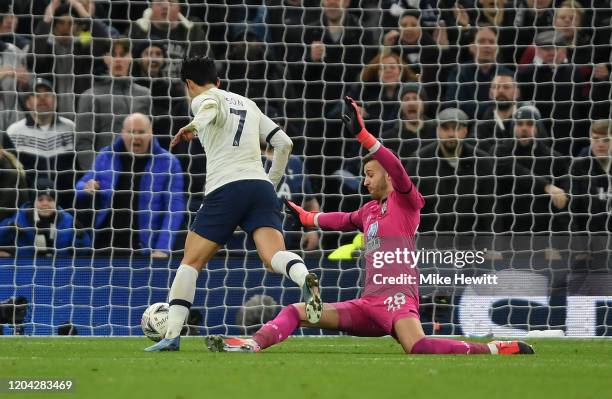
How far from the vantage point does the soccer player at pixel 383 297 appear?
812 cm

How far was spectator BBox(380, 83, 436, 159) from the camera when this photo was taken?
12586 mm

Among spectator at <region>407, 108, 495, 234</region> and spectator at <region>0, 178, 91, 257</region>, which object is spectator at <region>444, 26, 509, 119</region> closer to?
spectator at <region>407, 108, 495, 234</region>

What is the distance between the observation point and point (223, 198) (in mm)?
8359

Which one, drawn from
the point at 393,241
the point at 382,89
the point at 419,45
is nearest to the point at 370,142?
the point at 393,241

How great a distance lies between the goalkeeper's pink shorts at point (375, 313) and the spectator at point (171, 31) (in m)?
5.22

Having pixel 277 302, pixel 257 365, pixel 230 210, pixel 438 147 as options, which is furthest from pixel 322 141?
pixel 257 365

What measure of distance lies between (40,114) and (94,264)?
1.78m

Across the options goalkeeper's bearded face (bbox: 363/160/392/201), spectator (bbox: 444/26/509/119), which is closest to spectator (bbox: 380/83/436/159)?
spectator (bbox: 444/26/509/119)

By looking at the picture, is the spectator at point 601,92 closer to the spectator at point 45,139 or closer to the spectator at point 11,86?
the spectator at point 45,139

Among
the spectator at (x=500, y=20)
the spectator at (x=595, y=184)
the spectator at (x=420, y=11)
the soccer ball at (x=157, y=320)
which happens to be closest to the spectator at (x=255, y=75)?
the spectator at (x=420, y=11)

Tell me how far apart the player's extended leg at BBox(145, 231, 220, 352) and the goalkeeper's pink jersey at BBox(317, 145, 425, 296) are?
3.56 feet

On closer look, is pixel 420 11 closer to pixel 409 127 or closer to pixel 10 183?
pixel 409 127

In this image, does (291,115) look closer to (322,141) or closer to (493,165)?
(322,141)

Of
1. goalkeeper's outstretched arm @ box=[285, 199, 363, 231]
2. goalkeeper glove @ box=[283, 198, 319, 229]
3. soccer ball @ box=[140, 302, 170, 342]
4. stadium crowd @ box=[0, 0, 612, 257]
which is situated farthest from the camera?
stadium crowd @ box=[0, 0, 612, 257]
